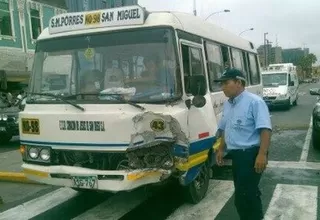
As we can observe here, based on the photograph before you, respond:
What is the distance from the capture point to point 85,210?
6188mm

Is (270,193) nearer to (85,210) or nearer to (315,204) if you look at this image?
(315,204)

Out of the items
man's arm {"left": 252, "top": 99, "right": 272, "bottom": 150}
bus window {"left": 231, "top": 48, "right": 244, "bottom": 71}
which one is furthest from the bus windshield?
bus window {"left": 231, "top": 48, "right": 244, "bottom": 71}

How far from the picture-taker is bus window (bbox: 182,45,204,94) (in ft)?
18.0

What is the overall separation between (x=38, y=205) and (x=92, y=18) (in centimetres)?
305

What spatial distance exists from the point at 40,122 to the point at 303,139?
862 centimetres

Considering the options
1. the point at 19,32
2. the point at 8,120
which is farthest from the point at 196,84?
the point at 19,32

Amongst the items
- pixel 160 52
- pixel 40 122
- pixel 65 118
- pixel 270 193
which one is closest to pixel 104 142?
pixel 65 118

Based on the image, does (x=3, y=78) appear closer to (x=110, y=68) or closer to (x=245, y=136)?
(x=110, y=68)

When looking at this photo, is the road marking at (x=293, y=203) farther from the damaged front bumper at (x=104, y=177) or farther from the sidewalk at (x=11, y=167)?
the sidewalk at (x=11, y=167)

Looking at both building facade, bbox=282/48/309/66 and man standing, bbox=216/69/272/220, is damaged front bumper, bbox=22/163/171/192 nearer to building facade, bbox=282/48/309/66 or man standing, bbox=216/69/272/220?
man standing, bbox=216/69/272/220

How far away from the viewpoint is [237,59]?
892 cm

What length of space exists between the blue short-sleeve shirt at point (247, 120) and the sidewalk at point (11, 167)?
16.2 ft

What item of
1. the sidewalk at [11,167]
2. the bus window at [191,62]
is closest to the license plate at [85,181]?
the bus window at [191,62]

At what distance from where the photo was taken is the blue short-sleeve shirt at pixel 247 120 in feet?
14.1
